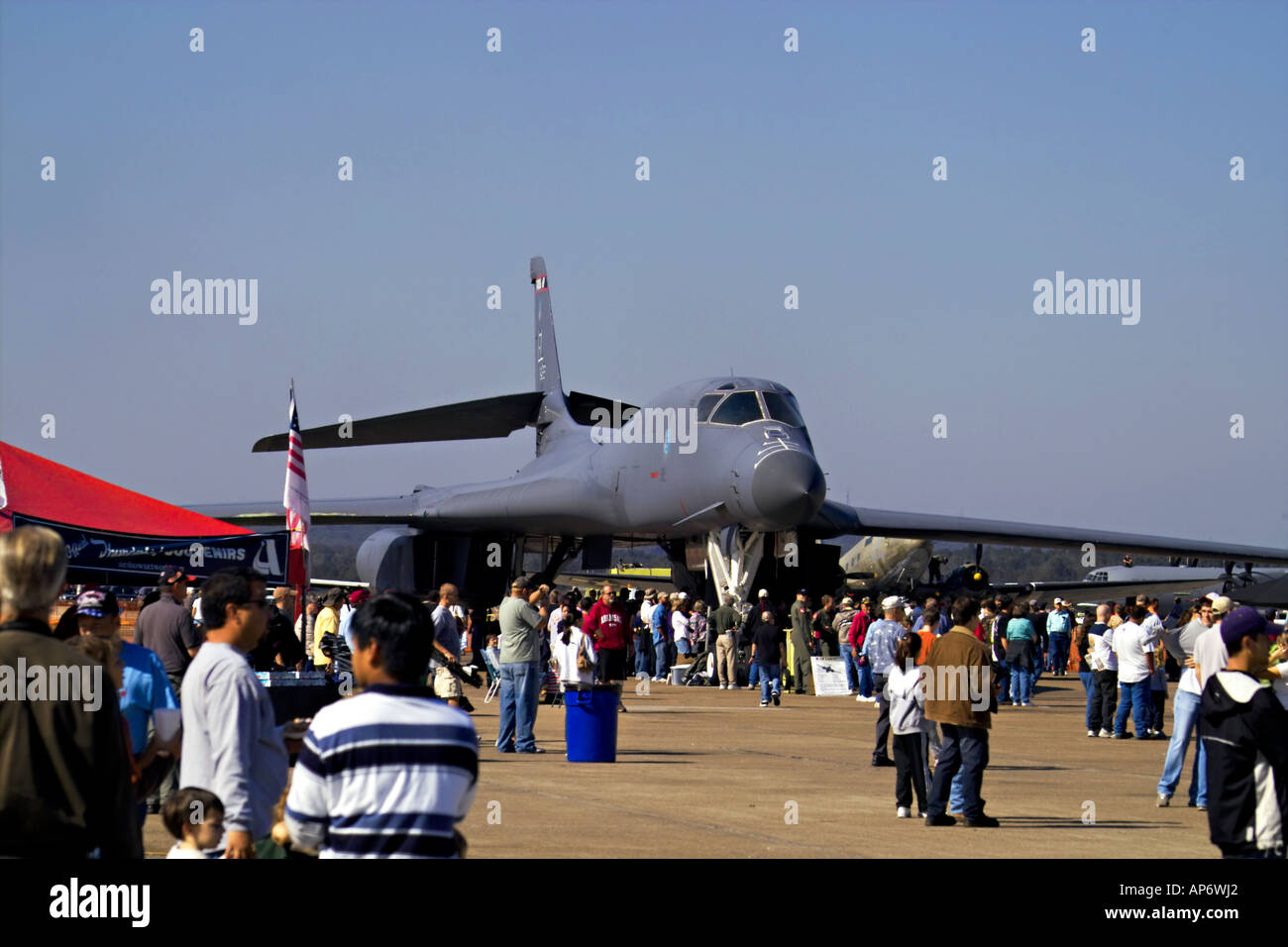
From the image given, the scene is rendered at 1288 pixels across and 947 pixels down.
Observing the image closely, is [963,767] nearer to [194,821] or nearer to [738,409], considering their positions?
[194,821]

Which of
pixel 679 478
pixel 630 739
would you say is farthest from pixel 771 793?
pixel 679 478

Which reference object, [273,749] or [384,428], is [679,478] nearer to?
[384,428]

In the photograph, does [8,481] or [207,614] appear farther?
[8,481]

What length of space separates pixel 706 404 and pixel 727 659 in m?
4.65

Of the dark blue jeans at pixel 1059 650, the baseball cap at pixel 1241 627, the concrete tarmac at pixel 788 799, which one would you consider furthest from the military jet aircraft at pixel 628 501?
the baseball cap at pixel 1241 627

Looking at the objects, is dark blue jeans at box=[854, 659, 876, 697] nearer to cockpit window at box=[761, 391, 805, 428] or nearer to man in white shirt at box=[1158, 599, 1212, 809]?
cockpit window at box=[761, 391, 805, 428]

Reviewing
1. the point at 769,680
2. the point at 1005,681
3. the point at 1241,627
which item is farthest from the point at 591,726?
the point at 1005,681

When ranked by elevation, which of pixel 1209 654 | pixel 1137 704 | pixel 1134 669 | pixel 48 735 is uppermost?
pixel 48 735

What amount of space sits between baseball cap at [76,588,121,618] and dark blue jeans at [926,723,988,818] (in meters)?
6.30

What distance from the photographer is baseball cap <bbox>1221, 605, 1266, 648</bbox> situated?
263 inches

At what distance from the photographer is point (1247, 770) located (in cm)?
625
